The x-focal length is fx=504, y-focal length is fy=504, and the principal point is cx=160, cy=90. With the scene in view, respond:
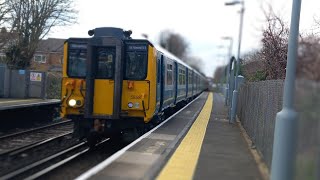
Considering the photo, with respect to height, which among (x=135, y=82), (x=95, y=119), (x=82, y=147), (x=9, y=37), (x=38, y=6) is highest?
(x=38, y=6)

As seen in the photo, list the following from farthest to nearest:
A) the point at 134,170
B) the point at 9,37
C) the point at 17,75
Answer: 1. the point at 9,37
2. the point at 17,75
3. the point at 134,170

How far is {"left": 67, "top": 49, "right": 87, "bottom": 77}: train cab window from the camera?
14.2 meters

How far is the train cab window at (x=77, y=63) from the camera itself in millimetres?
14188

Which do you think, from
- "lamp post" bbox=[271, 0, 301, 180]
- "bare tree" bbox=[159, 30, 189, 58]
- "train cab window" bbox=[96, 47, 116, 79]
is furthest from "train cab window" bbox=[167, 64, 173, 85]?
"bare tree" bbox=[159, 30, 189, 58]

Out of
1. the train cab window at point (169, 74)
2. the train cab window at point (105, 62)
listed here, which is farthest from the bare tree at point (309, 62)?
the train cab window at point (169, 74)

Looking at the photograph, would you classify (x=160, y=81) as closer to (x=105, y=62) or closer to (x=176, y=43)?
(x=105, y=62)

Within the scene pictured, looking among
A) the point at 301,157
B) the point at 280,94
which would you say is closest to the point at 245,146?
the point at 280,94

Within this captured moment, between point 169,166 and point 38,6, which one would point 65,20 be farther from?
point 169,166

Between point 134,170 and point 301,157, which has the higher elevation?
point 301,157

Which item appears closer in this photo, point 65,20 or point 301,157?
point 301,157

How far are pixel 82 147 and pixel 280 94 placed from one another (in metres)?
7.98

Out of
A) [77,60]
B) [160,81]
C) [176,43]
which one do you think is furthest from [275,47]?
[176,43]

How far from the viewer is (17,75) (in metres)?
27.5

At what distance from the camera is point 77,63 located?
46.8ft
